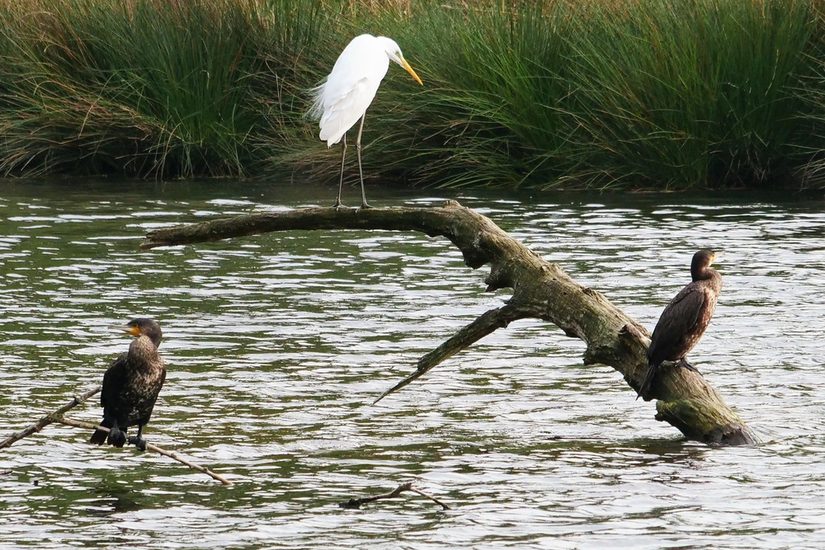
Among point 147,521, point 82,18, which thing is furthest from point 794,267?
point 82,18

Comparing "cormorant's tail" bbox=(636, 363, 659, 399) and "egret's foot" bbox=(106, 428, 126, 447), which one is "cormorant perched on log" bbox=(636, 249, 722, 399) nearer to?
"cormorant's tail" bbox=(636, 363, 659, 399)

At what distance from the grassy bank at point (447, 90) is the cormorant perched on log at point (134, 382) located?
8.71 meters

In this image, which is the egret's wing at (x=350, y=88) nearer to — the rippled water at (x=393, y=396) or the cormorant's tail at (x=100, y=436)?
the rippled water at (x=393, y=396)

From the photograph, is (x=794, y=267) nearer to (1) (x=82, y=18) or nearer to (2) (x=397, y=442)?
(2) (x=397, y=442)

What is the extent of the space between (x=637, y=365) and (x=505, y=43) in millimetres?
8725

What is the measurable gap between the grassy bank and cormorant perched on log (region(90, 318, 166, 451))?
28.6 ft

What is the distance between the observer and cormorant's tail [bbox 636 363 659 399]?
20.8 feet

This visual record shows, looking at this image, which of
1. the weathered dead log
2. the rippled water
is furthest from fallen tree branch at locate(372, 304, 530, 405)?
the rippled water

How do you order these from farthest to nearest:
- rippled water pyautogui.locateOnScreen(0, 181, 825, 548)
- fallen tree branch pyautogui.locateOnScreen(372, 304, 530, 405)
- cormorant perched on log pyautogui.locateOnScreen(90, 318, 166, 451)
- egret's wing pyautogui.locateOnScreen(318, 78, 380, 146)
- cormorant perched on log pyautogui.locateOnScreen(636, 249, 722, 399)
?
1. egret's wing pyautogui.locateOnScreen(318, 78, 380, 146)
2. fallen tree branch pyautogui.locateOnScreen(372, 304, 530, 405)
3. cormorant perched on log pyautogui.locateOnScreen(636, 249, 722, 399)
4. cormorant perched on log pyautogui.locateOnScreen(90, 318, 166, 451)
5. rippled water pyautogui.locateOnScreen(0, 181, 825, 548)

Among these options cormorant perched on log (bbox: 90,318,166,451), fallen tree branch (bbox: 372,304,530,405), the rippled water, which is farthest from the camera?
fallen tree branch (bbox: 372,304,530,405)

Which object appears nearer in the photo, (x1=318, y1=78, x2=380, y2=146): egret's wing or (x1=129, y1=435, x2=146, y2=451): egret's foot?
(x1=129, y1=435, x2=146, y2=451): egret's foot

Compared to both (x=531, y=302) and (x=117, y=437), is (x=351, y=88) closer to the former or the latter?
(x=531, y=302)

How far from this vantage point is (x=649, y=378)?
20.8 feet

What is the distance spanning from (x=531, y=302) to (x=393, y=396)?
3.34 feet
